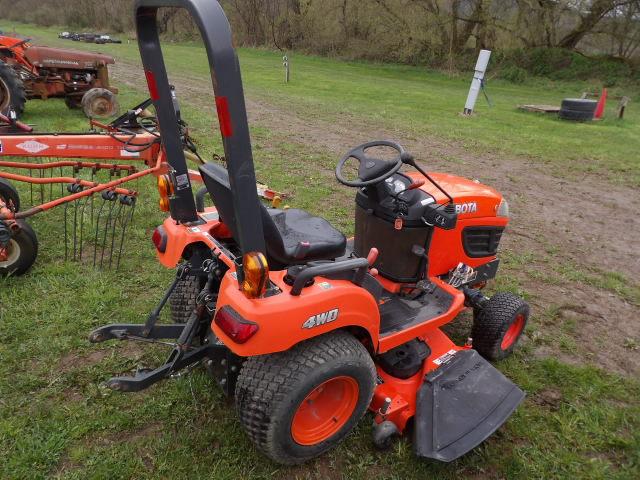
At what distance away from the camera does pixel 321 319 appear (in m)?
2.06

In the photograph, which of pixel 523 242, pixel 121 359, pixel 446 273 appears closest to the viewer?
pixel 121 359

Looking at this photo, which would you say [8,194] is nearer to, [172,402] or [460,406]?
[172,402]

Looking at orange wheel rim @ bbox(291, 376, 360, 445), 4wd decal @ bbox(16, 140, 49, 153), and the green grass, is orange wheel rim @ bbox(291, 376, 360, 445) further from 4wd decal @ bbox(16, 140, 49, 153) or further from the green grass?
the green grass

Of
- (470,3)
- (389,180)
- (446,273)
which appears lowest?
(446,273)

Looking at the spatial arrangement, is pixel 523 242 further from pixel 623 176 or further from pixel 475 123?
pixel 475 123

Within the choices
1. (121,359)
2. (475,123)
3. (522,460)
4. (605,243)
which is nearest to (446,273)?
(522,460)

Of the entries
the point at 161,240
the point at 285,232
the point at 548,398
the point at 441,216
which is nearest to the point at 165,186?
the point at 161,240

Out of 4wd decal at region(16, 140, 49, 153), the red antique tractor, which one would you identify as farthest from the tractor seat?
the red antique tractor

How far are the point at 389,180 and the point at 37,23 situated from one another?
180 ft

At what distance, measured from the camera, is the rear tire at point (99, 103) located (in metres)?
9.24

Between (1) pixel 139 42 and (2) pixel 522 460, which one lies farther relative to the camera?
(2) pixel 522 460

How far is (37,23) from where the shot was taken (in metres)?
45.6

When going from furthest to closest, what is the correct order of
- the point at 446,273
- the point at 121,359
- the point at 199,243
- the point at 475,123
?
the point at 475,123 → the point at 446,273 → the point at 121,359 → the point at 199,243

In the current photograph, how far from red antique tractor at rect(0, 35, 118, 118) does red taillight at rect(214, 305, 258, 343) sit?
8.76m
